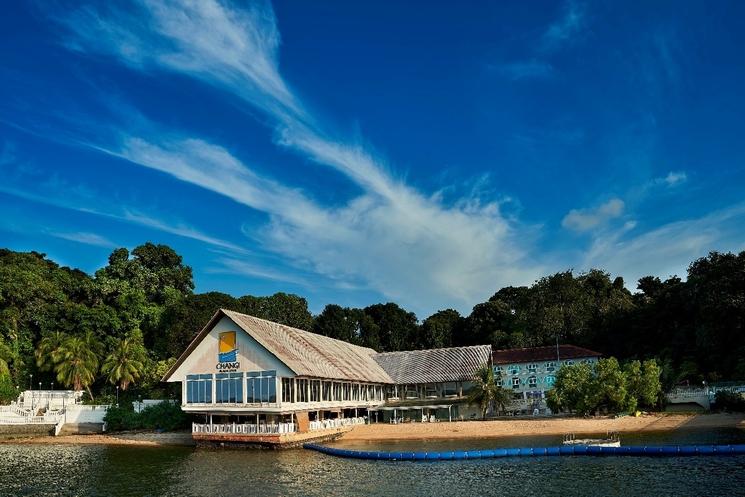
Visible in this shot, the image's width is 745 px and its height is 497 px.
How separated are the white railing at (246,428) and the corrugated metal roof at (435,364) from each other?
59.4ft

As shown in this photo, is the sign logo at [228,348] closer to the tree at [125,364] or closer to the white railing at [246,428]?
the white railing at [246,428]

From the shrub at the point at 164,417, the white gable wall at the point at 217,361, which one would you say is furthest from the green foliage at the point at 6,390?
the white gable wall at the point at 217,361

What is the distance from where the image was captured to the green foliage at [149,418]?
46969mm

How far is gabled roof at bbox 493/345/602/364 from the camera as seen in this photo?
57.4 meters

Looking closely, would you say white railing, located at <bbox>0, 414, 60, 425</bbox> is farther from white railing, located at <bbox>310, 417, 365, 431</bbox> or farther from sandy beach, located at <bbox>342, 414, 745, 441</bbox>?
sandy beach, located at <bbox>342, 414, 745, 441</bbox>

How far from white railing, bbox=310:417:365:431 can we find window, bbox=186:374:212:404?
7.23 m

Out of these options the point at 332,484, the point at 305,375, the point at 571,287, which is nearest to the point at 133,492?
the point at 332,484

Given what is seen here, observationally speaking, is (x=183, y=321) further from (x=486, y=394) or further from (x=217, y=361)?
(x=486, y=394)

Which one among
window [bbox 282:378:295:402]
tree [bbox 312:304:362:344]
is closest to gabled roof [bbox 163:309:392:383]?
window [bbox 282:378:295:402]

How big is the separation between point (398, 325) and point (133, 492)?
65503mm

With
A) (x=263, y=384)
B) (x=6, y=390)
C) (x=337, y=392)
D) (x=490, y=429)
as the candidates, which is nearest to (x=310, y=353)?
(x=337, y=392)

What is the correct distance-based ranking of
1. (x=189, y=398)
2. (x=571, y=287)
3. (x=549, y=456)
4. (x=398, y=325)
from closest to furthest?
(x=549, y=456) → (x=189, y=398) → (x=571, y=287) → (x=398, y=325)

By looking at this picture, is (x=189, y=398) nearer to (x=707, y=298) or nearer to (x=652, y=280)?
(x=707, y=298)

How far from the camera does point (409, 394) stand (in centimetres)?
5778
